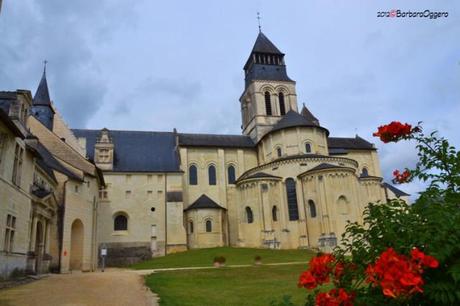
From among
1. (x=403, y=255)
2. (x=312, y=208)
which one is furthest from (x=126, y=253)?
(x=403, y=255)

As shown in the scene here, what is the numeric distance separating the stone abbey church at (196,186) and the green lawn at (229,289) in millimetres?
11937

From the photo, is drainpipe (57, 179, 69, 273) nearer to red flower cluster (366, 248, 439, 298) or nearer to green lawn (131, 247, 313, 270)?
green lawn (131, 247, 313, 270)

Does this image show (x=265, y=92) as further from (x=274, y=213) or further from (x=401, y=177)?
(x=401, y=177)

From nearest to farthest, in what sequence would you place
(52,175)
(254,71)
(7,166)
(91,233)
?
(7,166) < (52,175) < (91,233) < (254,71)

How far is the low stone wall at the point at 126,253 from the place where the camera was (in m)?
41.5

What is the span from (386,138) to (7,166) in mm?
17112

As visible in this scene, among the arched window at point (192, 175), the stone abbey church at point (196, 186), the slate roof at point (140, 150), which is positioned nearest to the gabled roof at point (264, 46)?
the stone abbey church at point (196, 186)

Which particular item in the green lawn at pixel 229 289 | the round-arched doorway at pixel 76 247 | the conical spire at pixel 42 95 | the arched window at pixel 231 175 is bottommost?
the green lawn at pixel 229 289

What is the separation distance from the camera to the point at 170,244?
43719mm

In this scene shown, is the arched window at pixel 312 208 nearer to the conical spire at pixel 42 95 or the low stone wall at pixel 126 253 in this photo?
the low stone wall at pixel 126 253

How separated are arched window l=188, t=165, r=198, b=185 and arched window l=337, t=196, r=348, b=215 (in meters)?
19.2

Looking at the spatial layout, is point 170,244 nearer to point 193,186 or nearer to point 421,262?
point 193,186

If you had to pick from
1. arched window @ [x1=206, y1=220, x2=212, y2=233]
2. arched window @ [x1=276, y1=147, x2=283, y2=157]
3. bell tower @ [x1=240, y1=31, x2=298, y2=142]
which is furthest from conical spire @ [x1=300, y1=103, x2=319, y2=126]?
arched window @ [x1=206, y1=220, x2=212, y2=233]

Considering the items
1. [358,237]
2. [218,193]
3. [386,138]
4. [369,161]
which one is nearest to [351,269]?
[358,237]
